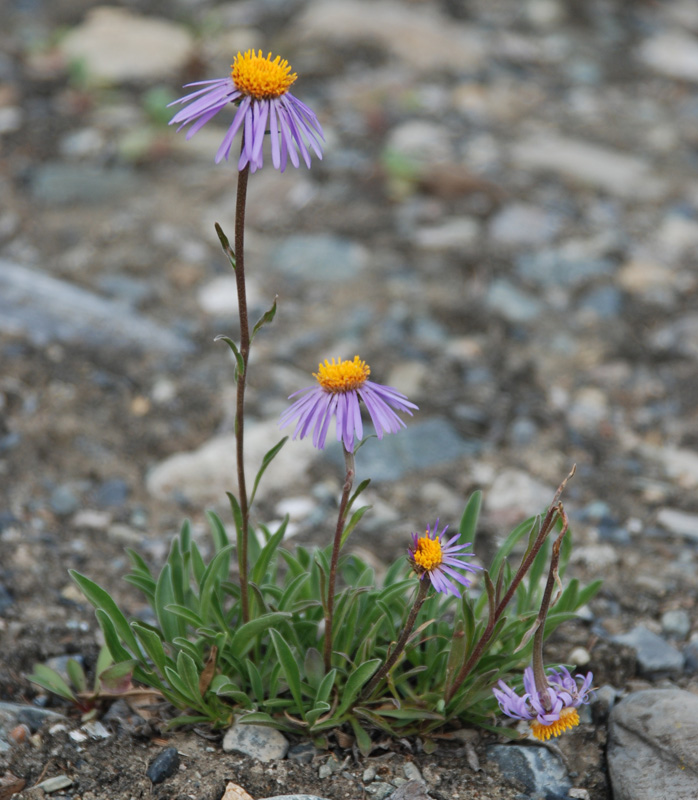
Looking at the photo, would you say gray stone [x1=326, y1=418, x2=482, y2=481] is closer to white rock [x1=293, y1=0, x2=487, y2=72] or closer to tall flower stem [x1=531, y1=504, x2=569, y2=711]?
tall flower stem [x1=531, y1=504, x2=569, y2=711]

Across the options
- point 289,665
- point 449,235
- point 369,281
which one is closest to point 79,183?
point 369,281

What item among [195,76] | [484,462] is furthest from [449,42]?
[484,462]

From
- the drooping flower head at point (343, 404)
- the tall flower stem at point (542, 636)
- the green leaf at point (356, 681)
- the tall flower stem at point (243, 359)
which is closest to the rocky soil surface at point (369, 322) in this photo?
the green leaf at point (356, 681)

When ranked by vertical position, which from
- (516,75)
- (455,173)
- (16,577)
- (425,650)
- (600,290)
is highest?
(516,75)

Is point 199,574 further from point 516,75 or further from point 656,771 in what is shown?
point 516,75

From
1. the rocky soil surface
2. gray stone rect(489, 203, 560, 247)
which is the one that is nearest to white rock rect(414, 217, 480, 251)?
the rocky soil surface

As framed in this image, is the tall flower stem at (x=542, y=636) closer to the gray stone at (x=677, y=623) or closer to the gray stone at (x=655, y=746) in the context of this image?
the gray stone at (x=655, y=746)

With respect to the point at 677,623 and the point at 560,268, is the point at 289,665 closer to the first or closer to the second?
A: the point at 677,623
